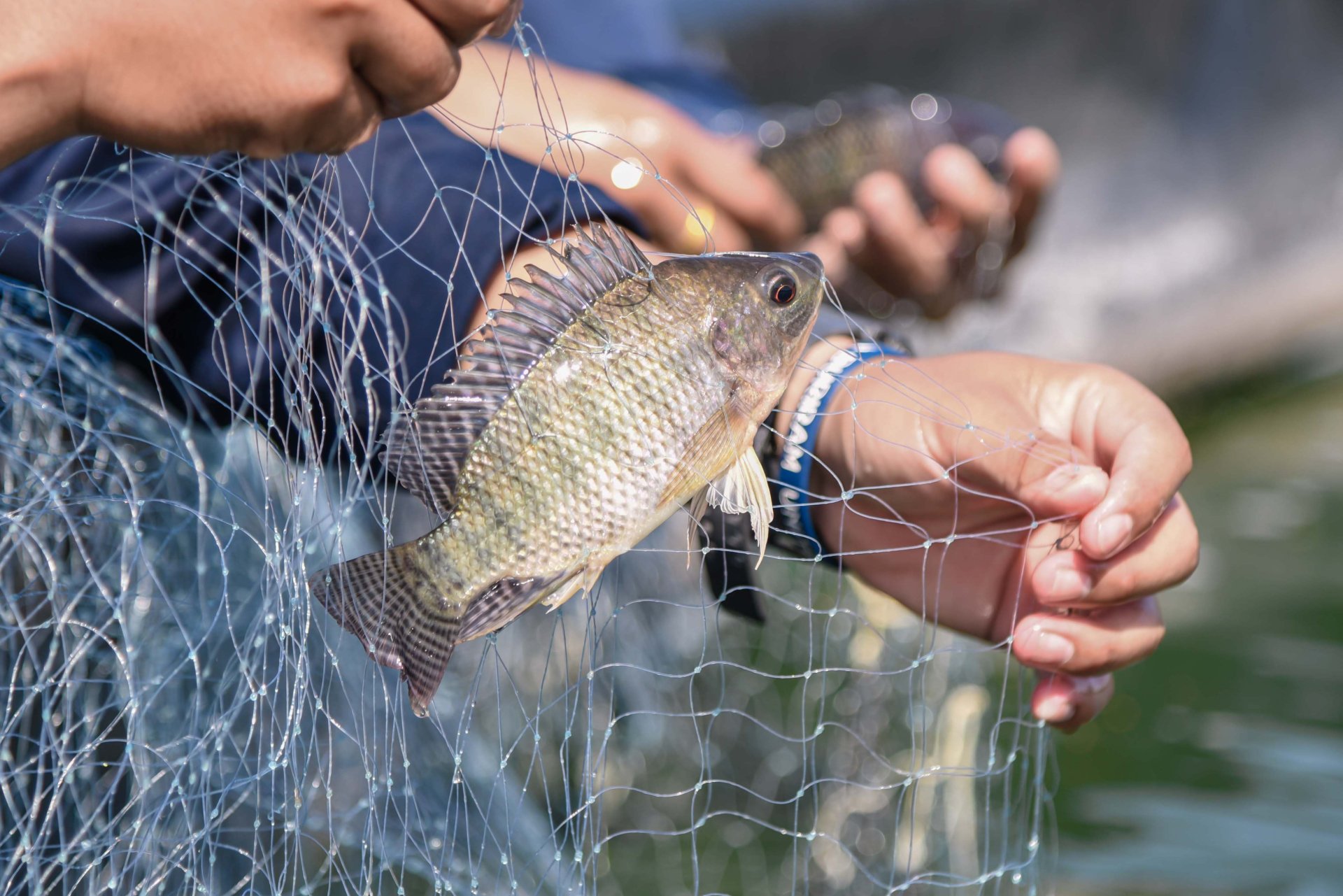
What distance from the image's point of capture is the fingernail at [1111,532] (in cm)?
130

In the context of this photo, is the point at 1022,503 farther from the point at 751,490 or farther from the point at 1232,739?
the point at 1232,739

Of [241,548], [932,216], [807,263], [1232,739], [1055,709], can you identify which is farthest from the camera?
[1232,739]

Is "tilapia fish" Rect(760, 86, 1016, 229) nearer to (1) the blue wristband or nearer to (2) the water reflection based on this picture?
(1) the blue wristband

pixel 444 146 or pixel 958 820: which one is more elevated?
pixel 444 146

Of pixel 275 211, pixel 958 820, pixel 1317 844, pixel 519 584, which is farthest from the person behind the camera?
pixel 1317 844

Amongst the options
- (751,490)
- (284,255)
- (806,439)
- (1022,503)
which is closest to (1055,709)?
(1022,503)

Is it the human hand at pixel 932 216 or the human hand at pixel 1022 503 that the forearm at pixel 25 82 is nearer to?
the human hand at pixel 1022 503

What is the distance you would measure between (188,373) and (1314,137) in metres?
6.47

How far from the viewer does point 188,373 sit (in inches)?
59.3

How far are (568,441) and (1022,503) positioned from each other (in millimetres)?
573

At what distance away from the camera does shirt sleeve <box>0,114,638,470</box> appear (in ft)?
4.51

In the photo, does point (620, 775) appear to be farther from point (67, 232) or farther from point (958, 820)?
point (67, 232)

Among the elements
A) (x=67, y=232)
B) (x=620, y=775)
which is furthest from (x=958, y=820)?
(x=67, y=232)

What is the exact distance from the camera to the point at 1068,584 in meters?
1.36
